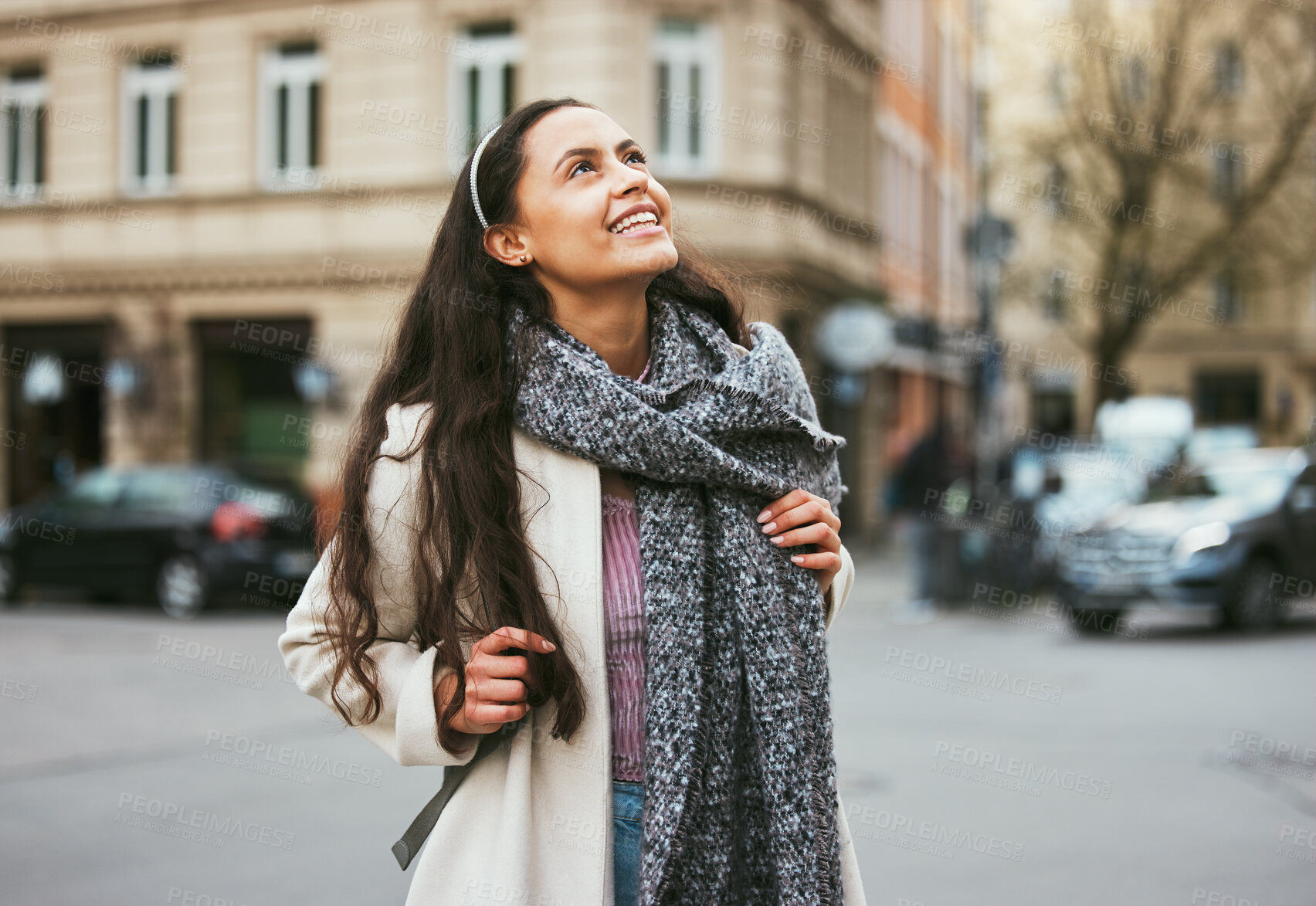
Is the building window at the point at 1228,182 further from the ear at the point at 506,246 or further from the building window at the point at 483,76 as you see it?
the ear at the point at 506,246

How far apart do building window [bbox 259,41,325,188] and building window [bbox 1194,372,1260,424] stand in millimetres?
31619

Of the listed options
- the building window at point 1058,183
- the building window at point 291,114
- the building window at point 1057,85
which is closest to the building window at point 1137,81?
the building window at point 1057,85

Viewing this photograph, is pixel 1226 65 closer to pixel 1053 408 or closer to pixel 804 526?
pixel 1053 408

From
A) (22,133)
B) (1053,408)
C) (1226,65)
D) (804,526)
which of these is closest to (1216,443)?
(1226,65)

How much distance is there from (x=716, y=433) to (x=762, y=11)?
17357 millimetres

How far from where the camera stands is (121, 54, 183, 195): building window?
66.3 feet

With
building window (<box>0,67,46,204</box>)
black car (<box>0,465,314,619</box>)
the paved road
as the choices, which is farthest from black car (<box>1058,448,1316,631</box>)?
building window (<box>0,67,46,204</box>)

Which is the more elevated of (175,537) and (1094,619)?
(175,537)

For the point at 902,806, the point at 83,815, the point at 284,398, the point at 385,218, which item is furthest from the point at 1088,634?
the point at 284,398

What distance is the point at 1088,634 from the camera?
39.7ft

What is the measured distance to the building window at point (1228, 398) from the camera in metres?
42.2

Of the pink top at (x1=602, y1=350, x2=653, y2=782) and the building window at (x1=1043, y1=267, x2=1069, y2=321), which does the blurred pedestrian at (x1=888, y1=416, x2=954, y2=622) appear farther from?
the building window at (x1=1043, y1=267, x2=1069, y2=321)

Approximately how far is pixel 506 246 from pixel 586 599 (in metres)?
0.56

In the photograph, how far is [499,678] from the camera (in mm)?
1850
